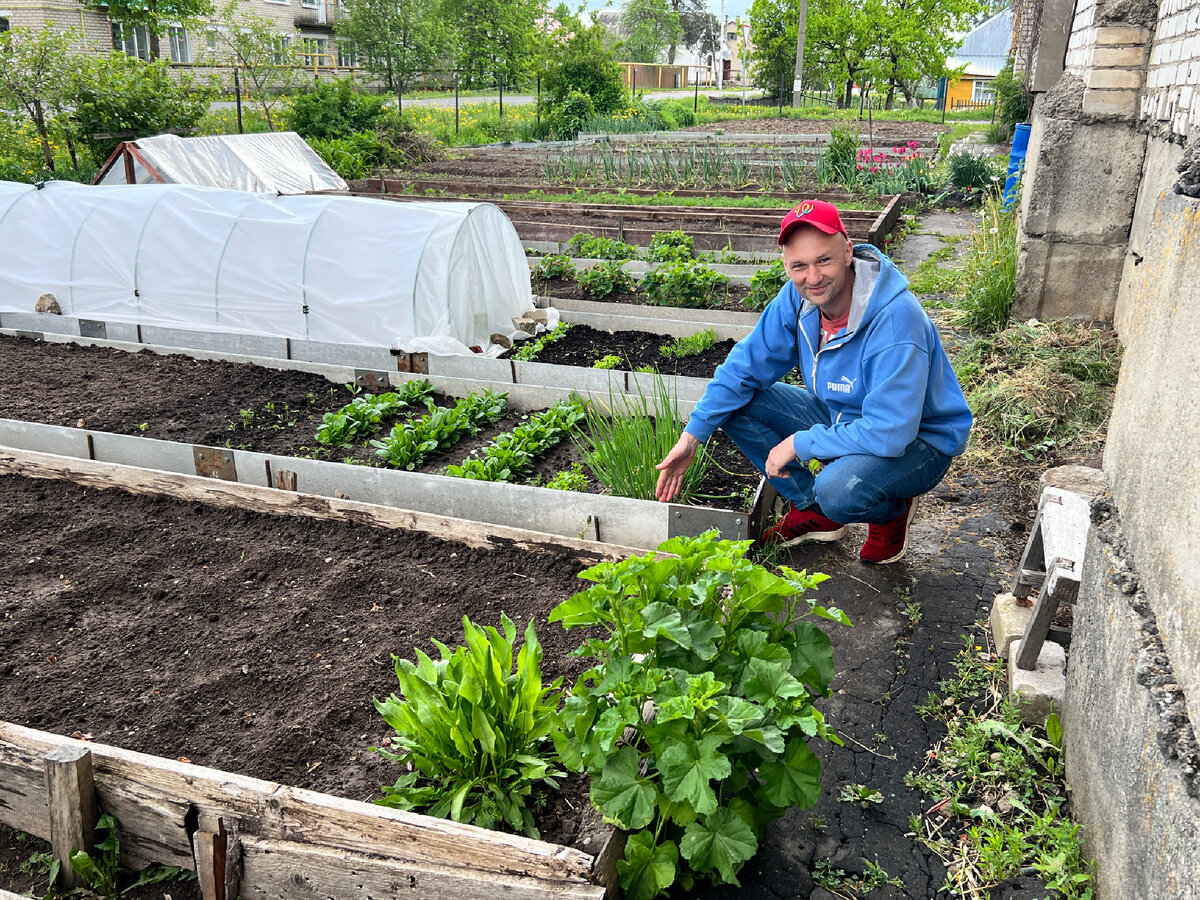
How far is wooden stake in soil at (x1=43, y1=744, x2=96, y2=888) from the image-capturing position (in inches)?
81.4

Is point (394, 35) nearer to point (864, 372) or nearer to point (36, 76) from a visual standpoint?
point (36, 76)

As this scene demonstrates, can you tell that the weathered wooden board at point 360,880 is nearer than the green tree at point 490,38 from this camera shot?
Yes

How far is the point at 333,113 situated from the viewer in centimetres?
1706

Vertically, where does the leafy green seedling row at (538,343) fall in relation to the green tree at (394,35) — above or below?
below

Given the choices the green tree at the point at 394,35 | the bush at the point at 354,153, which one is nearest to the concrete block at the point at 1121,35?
the bush at the point at 354,153

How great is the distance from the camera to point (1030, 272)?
5.97m

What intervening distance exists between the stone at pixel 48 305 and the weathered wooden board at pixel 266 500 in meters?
3.29

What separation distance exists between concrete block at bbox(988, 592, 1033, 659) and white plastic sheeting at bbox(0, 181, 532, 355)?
3.97 meters

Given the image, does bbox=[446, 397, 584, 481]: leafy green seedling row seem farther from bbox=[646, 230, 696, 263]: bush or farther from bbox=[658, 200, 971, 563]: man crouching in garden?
bbox=[646, 230, 696, 263]: bush

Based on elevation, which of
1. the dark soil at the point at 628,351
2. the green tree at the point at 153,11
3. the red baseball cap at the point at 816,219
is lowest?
the dark soil at the point at 628,351

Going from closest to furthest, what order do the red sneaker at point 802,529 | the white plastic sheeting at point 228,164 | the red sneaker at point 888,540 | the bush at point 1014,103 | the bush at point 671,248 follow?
the red sneaker at point 888,540 → the red sneaker at point 802,529 → the bush at point 671,248 → the white plastic sheeting at point 228,164 → the bush at point 1014,103

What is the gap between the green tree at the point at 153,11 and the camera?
62.8ft

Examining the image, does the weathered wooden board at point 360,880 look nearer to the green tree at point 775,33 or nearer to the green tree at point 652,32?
the green tree at point 775,33

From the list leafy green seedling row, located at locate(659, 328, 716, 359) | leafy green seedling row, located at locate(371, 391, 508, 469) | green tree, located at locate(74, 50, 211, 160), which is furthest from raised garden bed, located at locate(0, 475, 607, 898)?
green tree, located at locate(74, 50, 211, 160)
